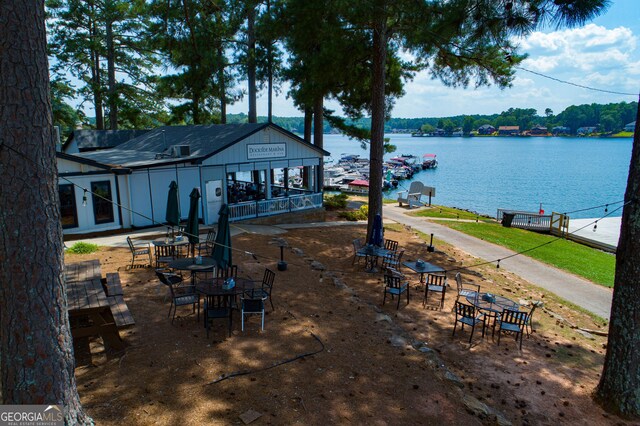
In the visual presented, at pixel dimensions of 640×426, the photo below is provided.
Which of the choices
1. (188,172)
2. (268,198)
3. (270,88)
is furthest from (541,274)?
(270,88)

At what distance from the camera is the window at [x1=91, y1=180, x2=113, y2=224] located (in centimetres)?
1692

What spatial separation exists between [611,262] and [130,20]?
120 ft

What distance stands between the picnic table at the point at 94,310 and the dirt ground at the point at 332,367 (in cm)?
41

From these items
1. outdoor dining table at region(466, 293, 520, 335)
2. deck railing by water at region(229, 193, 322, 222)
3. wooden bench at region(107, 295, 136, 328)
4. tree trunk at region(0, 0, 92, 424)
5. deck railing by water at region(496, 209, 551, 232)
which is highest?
tree trunk at region(0, 0, 92, 424)

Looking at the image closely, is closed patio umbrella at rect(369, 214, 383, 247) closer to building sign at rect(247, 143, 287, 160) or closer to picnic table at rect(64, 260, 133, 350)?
picnic table at rect(64, 260, 133, 350)

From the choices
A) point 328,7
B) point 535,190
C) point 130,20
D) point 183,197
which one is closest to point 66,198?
point 183,197

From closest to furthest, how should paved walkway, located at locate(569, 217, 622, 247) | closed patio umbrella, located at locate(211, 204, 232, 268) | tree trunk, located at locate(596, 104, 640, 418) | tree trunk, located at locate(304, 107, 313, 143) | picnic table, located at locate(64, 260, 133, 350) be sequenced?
picnic table, located at locate(64, 260, 133, 350) < tree trunk, located at locate(596, 104, 640, 418) < closed patio umbrella, located at locate(211, 204, 232, 268) < paved walkway, located at locate(569, 217, 622, 247) < tree trunk, located at locate(304, 107, 313, 143)

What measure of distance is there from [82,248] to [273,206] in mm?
9841

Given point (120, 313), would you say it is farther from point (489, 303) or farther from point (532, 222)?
point (532, 222)

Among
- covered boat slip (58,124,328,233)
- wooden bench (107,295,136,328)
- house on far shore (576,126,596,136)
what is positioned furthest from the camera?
house on far shore (576,126,596,136)

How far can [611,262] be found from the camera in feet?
69.2

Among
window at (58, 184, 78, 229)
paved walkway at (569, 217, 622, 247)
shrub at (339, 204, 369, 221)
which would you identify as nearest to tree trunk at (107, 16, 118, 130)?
window at (58, 184, 78, 229)

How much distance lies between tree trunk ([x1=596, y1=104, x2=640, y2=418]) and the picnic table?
8114 millimetres

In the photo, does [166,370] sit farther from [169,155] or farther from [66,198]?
[169,155]
